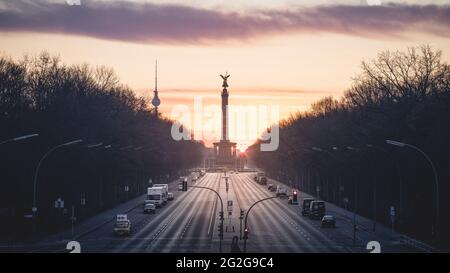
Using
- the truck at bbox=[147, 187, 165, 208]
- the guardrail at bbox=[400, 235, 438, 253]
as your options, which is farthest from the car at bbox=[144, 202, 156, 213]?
the guardrail at bbox=[400, 235, 438, 253]

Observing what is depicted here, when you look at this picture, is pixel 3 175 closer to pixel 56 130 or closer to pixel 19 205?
pixel 19 205

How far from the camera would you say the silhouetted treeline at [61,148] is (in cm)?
9038

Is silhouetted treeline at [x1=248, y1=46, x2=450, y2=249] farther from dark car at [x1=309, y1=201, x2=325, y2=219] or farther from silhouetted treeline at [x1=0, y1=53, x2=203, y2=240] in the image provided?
silhouetted treeline at [x1=0, y1=53, x2=203, y2=240]

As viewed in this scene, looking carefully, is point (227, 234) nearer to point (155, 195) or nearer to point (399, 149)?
point (399, 149)

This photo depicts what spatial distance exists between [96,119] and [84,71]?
27975 millimetres

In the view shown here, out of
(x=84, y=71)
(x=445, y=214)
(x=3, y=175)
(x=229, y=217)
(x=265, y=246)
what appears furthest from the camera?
(x=84, y=71)

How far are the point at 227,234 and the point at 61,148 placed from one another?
26784 millimetres

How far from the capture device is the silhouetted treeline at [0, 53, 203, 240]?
9038 centimetres

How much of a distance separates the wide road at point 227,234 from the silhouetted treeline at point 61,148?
6.83 meters

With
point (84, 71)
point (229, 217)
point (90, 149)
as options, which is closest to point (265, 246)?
point (229, 217)

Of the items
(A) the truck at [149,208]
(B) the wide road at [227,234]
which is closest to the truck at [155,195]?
(B) the wide road at [227,234]

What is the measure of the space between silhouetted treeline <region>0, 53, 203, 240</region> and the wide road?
6.83m

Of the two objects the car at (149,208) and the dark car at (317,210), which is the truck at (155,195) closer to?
the car at (149,208)
